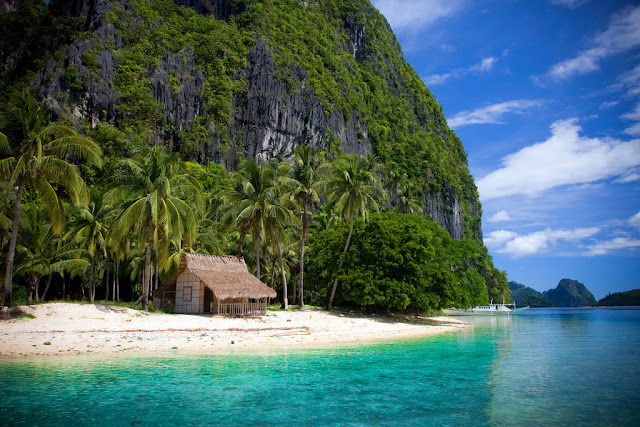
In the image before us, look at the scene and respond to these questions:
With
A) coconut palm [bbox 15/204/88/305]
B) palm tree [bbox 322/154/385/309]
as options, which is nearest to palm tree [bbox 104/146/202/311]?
coconut palm [bbox 15/204/88/305]

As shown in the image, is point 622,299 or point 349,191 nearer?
point 349,191

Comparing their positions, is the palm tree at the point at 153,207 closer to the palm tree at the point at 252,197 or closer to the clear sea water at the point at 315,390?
the palm tree at the point at 252,197

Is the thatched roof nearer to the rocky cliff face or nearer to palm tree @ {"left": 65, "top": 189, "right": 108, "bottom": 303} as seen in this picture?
palm tree @ {"left": 65, "top": 189, "right": 108, "bottom": 303}

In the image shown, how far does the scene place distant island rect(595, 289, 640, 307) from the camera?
123 metres

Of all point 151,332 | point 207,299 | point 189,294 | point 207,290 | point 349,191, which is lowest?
point 151,332

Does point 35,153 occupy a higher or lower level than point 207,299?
higher

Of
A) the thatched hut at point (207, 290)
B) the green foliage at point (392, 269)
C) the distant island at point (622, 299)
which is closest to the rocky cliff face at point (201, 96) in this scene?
the green foliage at point (392, 269)

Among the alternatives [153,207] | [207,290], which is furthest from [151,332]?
[207,290]

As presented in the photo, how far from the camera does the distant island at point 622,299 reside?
403 ft

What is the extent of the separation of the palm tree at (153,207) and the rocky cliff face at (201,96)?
1442 inches

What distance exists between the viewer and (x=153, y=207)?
1905 centimetres

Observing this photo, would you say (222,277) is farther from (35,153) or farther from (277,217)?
(35,153)

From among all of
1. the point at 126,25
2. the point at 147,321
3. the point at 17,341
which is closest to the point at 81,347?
the point at 17,341

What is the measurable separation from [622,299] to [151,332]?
153540 mm
